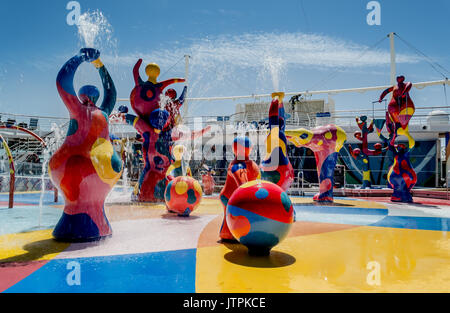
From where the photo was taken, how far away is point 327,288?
303cm

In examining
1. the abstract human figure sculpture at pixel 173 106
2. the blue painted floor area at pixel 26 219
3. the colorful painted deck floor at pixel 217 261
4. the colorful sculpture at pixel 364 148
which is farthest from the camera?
the colorful sculpture at pixel 364 148

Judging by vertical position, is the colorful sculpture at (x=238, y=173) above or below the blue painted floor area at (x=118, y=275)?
above

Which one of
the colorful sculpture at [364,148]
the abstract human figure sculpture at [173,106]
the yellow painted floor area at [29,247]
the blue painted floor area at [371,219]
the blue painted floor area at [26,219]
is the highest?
the abstract human figure sculpture at [173,106]

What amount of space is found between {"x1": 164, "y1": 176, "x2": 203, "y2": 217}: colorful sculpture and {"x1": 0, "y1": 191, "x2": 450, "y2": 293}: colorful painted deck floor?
82 cm

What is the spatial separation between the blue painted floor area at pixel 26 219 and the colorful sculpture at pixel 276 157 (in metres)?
4.36

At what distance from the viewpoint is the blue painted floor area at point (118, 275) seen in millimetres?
2932

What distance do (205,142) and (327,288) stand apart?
1963cm

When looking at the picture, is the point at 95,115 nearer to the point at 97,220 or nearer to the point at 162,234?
the point at 97,220

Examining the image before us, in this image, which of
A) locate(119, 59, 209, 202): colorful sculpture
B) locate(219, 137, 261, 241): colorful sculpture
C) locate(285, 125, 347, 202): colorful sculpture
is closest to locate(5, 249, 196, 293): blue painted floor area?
locate(219, 137, 261, 241): colorful sculpture

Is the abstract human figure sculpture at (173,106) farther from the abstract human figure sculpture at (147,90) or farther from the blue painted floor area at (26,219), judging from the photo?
the blue painted floor area at (26,219)

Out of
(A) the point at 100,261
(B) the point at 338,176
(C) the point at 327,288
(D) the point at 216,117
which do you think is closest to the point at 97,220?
(A) the point at 100,261

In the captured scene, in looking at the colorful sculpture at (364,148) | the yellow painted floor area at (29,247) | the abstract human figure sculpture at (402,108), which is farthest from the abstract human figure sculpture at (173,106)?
the colorful sculpture at (364,148)

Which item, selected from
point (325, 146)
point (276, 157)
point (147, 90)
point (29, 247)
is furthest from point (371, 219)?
point (147, 90)

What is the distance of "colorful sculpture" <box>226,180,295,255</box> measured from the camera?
3984 mm
